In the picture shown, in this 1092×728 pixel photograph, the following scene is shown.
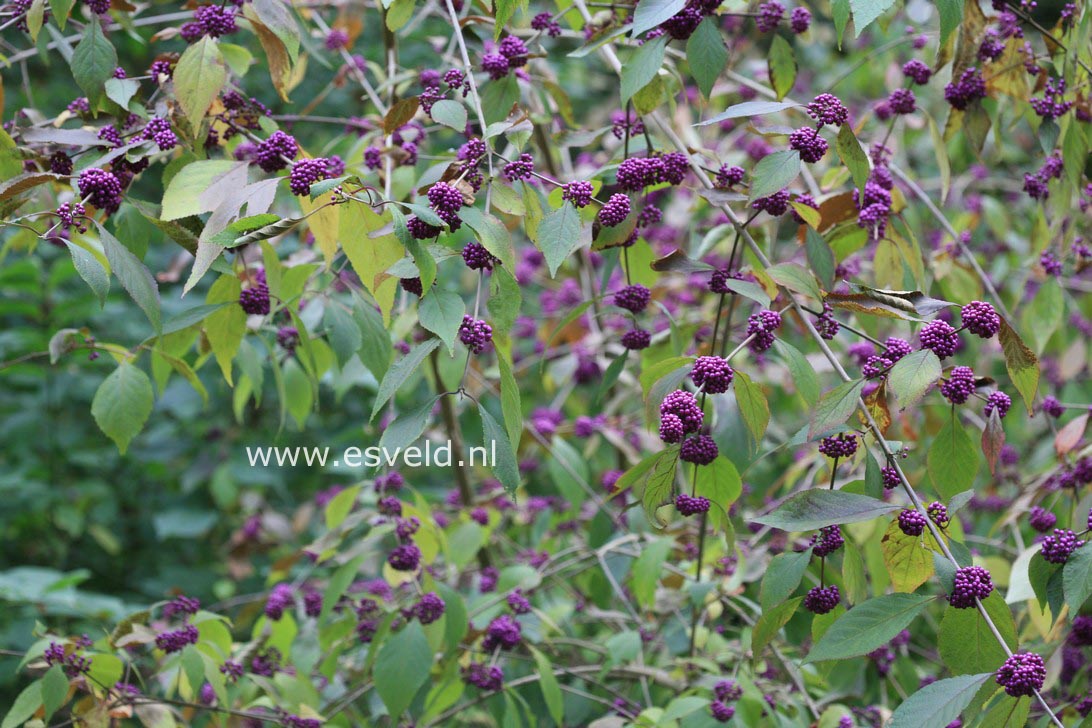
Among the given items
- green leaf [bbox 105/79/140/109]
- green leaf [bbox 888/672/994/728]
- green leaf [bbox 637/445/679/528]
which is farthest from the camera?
green leaf [bbox 105/79/140/109]

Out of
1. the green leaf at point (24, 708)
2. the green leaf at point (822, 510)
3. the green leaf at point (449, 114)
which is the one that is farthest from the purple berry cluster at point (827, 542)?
the green leaf at point (24, 708)

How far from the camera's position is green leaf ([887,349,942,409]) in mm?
1064

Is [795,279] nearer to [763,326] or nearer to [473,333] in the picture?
[763,326]

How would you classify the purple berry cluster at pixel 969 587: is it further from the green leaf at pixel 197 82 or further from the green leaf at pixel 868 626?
the green leaf at pixel 197 82

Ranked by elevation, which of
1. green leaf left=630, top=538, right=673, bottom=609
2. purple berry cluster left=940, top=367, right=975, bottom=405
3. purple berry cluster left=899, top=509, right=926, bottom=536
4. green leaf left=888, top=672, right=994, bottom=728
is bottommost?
green leaf left=630, top=538, right=673, bottom=609

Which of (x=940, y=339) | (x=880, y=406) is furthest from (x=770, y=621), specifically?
(x=940, y=339)

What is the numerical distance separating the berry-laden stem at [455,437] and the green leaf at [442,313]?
0.72m

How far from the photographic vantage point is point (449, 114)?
1377 mm

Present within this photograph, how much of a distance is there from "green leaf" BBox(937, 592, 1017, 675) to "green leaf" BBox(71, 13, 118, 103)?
4.15 ft

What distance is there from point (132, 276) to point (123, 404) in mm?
364

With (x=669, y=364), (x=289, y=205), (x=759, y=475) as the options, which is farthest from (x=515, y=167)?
(x=759, y=475)

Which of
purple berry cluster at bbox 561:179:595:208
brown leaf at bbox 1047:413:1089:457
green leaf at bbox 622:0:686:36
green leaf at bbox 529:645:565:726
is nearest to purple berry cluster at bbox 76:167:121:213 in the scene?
purple berry cluster at bbox 561:179:595:208

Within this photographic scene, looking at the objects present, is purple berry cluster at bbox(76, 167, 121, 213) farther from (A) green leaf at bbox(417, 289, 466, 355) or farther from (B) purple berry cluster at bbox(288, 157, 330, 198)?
(A) green leaf at bbox(417, 289, 466, 355)

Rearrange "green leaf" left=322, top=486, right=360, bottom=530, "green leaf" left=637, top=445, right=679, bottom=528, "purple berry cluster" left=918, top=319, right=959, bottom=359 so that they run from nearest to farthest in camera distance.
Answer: "purple berry cluster" left=918, top=319, right=959, bottom=359
"green leaf" left=637, top=445, right=679, bottom=528
"green leaf" left=322, top=486, right=360, bottom=530
